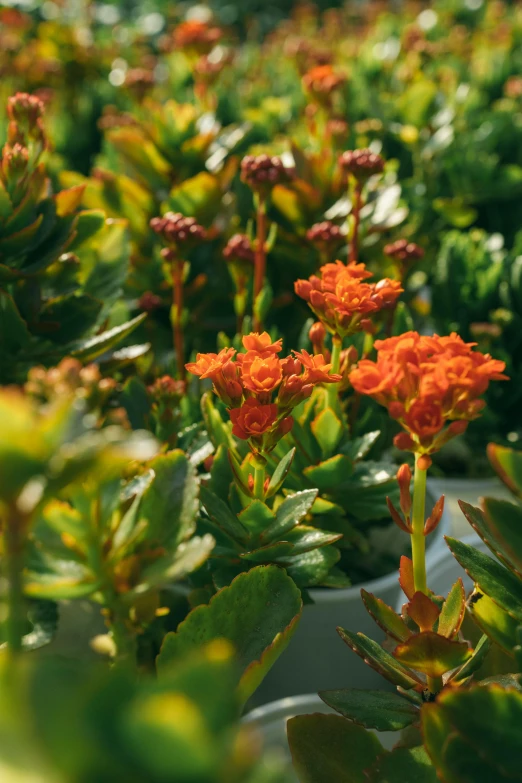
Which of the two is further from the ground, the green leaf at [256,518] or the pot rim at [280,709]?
the green leaf at [256,518]

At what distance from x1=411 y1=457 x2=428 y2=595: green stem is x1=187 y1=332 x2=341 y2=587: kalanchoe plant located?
0.30 feet

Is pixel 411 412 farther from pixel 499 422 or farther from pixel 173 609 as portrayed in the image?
pixel 499 422

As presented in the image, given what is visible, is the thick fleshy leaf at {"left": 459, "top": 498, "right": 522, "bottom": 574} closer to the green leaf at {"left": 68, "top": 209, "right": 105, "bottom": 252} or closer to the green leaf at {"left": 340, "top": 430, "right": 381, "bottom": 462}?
the green leaf at {"left": 340, "top": 430, "right": 381, "bottom": 462}

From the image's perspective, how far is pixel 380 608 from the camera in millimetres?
676

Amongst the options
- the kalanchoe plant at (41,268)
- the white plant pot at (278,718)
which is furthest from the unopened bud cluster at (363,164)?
the white plant pot at (278,718)

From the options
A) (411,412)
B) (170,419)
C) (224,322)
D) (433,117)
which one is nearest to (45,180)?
(170,419)

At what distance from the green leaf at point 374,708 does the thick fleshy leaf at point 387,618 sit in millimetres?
54

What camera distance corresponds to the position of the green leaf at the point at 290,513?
0.71 metres

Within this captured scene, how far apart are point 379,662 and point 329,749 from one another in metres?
0.08

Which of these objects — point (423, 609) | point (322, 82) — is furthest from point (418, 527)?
point (322, 82)

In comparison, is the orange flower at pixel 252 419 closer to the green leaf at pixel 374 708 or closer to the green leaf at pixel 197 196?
the green leaf at pixel 374 708

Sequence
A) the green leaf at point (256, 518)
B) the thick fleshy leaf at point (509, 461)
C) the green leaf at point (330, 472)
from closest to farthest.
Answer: the thick fleshy leaf at point (509, 461) < the green leaf at point (256, 518) < the green leaf at point (330, 472)

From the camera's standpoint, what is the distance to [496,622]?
627 mm

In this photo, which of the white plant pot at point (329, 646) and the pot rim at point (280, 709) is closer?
the pot rim at point (280, 709)
